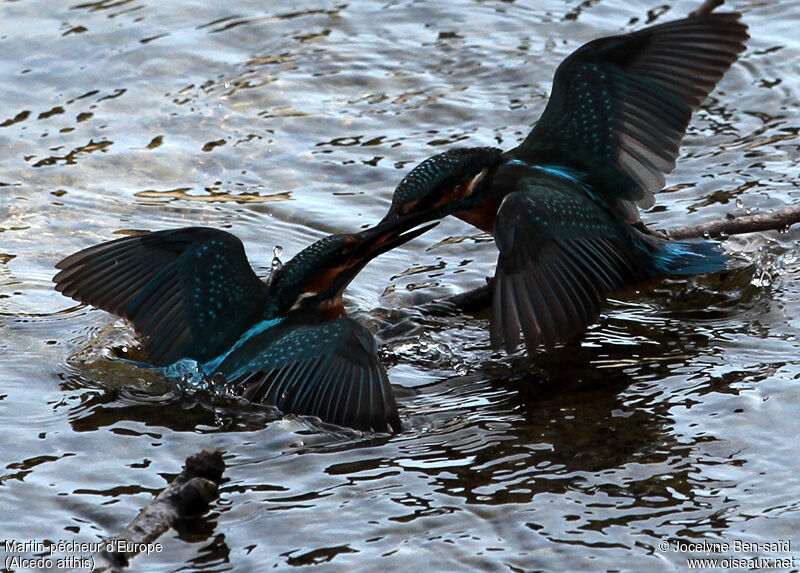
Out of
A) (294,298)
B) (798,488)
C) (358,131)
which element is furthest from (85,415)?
(358,131)

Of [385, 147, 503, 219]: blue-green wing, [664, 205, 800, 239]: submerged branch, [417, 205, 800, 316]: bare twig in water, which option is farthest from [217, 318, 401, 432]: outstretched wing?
A: [664, 205, 800, 239]: submerged branch

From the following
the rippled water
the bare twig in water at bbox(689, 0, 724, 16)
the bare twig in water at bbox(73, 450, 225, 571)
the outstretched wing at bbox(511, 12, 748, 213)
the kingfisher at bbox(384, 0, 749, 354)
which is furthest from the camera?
the bare twig in water at bbox(689, 0, 724, 16)

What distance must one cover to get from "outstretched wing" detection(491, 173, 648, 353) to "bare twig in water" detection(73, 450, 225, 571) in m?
1.27

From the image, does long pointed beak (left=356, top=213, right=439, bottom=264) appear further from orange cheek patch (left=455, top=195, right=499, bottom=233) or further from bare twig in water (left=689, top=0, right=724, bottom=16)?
bare twig in water (left=689, top=0, right=724, bottom=16)

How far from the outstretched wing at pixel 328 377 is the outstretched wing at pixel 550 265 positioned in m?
0.52

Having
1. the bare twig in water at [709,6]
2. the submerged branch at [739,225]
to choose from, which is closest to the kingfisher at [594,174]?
the bare twig in water at [709,6]

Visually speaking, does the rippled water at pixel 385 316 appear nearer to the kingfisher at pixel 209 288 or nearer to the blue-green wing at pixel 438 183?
the kingfisher at pixel 209 288

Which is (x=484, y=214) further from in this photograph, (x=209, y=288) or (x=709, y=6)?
(x=709, y=6)

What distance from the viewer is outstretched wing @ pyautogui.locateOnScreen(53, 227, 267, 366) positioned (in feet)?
19.0

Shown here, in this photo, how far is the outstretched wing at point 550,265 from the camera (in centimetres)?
513

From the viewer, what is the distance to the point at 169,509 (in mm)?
4316

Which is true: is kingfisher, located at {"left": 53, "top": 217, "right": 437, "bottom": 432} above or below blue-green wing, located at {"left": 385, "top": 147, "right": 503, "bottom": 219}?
below

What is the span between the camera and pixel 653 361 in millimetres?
5762

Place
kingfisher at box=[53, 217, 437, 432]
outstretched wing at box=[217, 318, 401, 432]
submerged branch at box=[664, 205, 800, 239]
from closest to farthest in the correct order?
outstretched wing at box=[217, 318, 401, 432], kingfisher at box=[53, 217, 437, 432], submerged branch at box=[664, 205, 800, 239]
